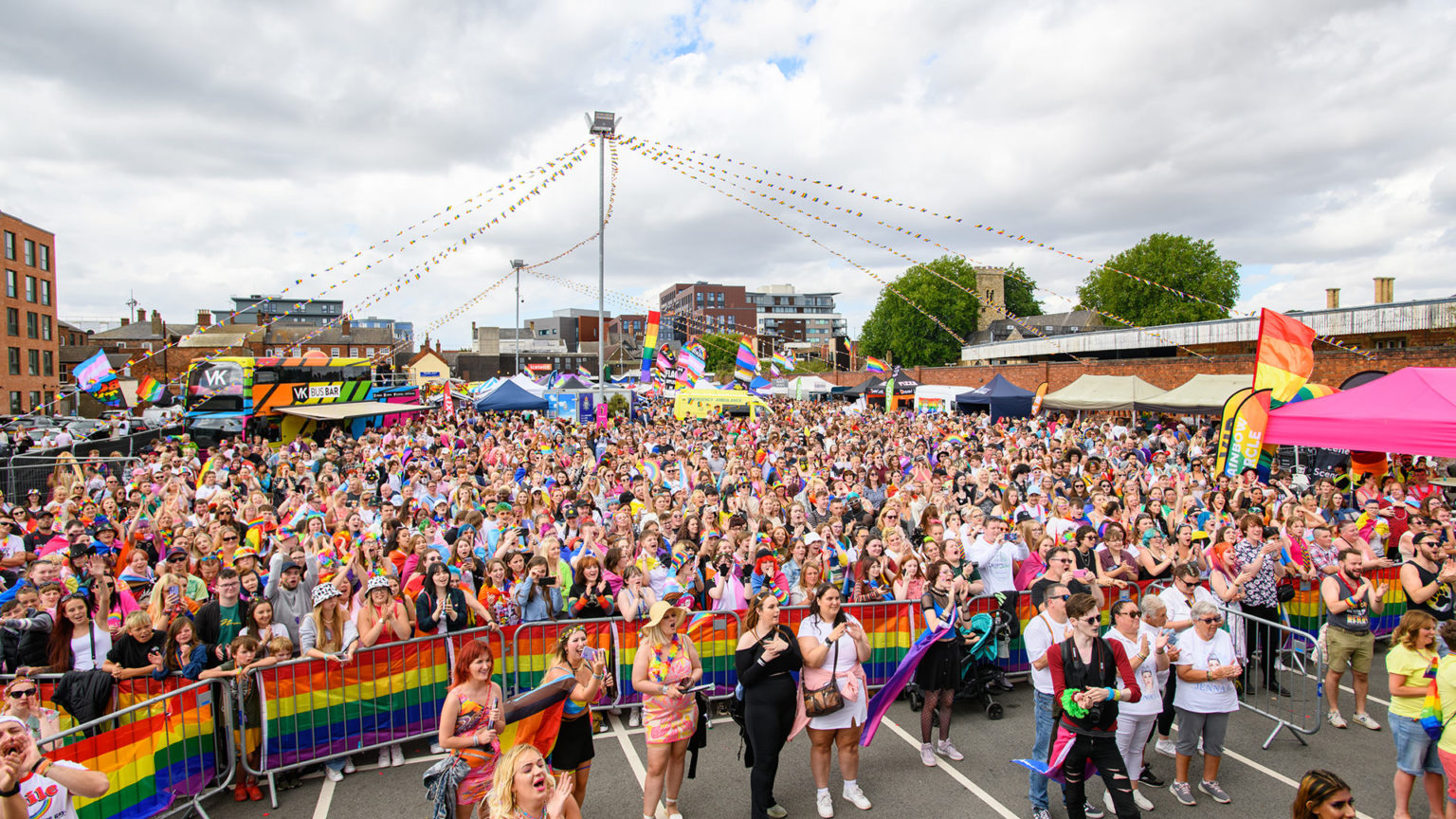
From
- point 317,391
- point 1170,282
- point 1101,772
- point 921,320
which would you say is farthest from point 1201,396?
point 921,320

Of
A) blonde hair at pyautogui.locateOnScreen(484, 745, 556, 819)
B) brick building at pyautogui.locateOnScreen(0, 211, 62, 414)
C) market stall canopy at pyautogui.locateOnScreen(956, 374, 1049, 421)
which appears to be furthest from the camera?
brick building at pyautogui.locateOnScreen(0, 211, 62, 414)

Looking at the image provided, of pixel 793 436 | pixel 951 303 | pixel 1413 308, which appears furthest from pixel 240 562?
pixel 951 303

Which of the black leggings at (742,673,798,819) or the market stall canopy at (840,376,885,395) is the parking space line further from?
the market stall canopy at (840,376,885,395)

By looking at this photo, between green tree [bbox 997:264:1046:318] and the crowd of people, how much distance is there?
6586 centimetres

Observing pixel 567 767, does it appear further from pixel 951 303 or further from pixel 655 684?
pixel 951 303

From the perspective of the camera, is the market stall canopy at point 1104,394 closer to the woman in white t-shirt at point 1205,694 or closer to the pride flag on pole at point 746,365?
the pride flag on pole at point 746,365

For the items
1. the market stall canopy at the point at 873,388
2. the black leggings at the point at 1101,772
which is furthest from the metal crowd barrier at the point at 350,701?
the market stall canopy at the point at 873,388

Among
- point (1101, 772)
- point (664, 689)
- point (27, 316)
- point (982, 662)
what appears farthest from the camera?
point (27, 316)

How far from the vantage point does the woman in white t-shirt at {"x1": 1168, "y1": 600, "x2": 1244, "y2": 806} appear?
4.54 metres

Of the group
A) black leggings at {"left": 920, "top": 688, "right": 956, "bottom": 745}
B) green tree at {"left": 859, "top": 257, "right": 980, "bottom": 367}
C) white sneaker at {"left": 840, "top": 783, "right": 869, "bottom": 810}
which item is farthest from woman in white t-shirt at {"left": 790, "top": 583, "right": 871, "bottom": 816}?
green tree at {"left": 859, "top": 257, "right": 980, "bottom": 367}

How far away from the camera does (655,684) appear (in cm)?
416

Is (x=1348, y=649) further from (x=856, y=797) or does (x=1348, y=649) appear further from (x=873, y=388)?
(x=873, y=388)

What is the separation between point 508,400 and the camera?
941 inches

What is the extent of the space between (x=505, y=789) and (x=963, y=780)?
3.35m
